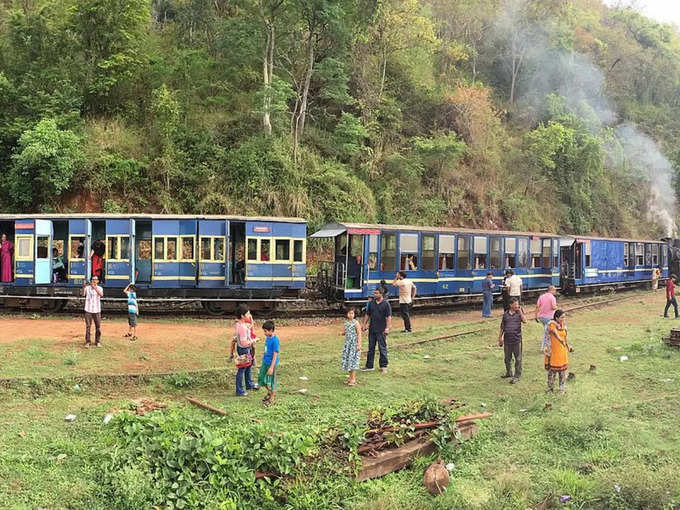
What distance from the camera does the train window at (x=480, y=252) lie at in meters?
22.4

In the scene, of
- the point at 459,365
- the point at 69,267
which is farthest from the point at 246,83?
the point at 459,365

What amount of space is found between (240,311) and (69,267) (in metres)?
11.0

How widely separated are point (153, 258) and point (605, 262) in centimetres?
2329

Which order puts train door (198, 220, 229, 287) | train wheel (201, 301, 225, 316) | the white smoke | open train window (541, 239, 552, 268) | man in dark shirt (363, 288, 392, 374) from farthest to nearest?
the white smoke < open train window (541, 239, 552, 268) < train wheel (201, 301, 225, 316) < train door (198, 220, 229, 287) < man in dark shirt (363, 288, 392, 374)

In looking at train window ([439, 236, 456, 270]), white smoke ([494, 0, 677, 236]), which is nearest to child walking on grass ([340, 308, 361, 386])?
train window ([439, 236, 456, 270])

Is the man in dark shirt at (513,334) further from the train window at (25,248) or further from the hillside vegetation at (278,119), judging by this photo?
the hillside vegetation at (278,119)

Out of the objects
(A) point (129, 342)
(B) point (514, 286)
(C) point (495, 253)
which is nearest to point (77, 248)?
(A) point (129, 342)

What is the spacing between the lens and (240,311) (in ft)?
32.3

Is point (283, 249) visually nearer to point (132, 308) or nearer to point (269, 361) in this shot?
point (132, 308)

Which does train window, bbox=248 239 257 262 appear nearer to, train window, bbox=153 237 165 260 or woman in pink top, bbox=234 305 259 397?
train window, bbox=153 237 165 260

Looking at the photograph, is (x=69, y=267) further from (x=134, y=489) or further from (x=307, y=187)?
(x=134, y=489)

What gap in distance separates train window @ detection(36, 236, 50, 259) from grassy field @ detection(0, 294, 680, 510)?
4.98 metres

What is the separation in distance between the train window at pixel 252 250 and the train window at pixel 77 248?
17.6 feet

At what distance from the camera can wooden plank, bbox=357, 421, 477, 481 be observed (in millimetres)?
7180
